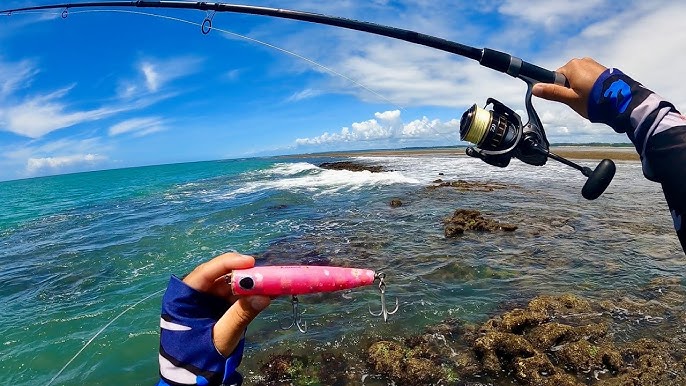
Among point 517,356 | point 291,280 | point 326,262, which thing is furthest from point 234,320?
point 326,262

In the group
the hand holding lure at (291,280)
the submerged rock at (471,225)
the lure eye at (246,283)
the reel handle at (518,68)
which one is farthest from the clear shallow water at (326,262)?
the reel handle at (518,68)

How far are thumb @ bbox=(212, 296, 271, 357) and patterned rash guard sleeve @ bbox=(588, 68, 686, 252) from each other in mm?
2214

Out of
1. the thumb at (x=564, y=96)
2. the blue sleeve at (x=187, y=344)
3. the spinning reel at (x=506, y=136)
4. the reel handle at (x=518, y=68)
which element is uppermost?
the reel handle at (x=518, y=68)

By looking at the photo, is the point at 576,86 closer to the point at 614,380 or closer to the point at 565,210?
the point at 614,380

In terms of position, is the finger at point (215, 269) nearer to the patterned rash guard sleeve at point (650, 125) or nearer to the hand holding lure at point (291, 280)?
the hand holding lure at point (291, 280)

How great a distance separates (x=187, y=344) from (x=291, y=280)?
711mm

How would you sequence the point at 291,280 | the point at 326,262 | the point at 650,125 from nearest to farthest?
the point at 650,125 < the point at 291,280 < the point at 326,262

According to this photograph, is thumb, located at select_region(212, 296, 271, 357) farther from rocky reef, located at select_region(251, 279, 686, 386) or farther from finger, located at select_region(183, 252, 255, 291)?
rocky reef, located at select_region(251, 279, 686, 386)

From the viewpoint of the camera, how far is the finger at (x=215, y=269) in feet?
7.70

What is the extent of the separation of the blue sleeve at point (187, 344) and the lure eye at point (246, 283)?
28 cm

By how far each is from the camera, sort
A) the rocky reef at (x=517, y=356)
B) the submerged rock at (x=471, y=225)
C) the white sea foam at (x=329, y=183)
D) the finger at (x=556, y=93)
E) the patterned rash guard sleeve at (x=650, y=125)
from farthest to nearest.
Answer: the white sea foam at (x=329, y=183) → the submerged rock at (x=471, y=225) → the rocky reef at (x=517, y=356) → the finger at (x=556, y=93) → the patterned rash guard sleeve at (x=650, y=125)

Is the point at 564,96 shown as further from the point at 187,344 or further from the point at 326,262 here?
the point at 326,262

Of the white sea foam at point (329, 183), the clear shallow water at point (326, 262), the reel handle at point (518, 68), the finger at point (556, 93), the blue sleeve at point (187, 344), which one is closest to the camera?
the blue sleeve at point (187, 344)

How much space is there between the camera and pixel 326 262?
474 inches
